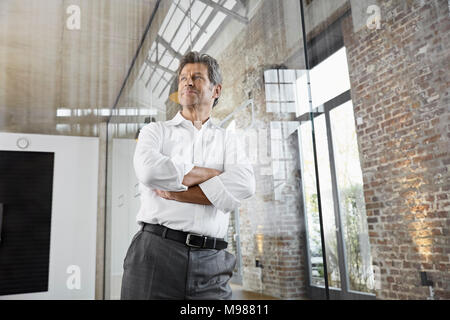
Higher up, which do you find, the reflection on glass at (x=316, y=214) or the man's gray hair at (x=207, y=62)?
the man's gray hair at (x=207, y=62)

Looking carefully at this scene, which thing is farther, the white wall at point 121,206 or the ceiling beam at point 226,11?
the ceiling beam at point 226,11

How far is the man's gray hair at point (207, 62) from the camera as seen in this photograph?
1.73m

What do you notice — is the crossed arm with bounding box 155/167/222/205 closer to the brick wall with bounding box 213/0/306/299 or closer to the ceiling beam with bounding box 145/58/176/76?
the brick wall with bounding box 213/0/306/299

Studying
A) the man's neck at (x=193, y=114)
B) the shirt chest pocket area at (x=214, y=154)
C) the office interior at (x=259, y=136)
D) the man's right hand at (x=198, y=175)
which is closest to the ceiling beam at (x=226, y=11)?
the office interior at (x=259, y=136)

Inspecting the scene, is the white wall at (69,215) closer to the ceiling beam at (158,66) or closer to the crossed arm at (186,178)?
the crossed arm at (186,178)

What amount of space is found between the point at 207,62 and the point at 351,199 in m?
1.09

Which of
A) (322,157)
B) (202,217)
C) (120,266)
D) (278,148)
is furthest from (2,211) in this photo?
(322,157)

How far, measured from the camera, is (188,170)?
153 centimetres

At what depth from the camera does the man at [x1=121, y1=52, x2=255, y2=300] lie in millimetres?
1460

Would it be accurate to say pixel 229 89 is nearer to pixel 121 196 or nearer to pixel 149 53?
pixel 149 53

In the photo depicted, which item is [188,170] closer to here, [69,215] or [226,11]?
[69,215]

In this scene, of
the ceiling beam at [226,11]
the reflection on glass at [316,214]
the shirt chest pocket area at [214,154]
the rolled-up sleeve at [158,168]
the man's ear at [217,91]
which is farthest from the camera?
the reflection on glass at [316,214]

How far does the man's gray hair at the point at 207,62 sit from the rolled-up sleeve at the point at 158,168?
346mm

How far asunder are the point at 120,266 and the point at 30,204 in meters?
0.52
